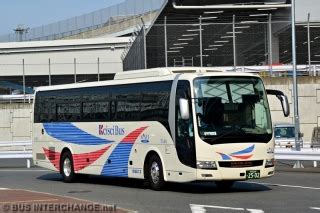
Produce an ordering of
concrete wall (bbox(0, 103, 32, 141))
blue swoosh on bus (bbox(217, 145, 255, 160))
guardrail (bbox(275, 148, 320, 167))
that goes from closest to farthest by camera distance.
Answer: blue swoosh on bus (bbox(217, 145, 255, 160))
guardrail (bbox(275, 148, 320, 167))
concrete wall (bbox(0, 103, 32, 141))

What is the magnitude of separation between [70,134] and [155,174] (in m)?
4.94

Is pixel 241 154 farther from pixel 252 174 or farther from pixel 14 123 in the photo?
pixel 14 123

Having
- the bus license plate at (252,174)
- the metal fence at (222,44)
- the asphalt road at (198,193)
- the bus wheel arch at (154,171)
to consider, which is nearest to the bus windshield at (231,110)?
the bus license plate at (252,174)

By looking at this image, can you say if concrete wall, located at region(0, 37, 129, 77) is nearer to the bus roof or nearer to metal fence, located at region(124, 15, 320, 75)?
metal fence, located at region(124, 15, 320, 75)

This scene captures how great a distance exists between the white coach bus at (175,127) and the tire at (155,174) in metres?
0.03

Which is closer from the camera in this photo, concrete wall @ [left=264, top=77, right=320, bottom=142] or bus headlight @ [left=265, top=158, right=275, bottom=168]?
bus headlight @ [left=265, top=158, right=275, bottom=168]

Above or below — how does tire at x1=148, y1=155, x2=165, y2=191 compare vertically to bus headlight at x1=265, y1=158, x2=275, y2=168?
below

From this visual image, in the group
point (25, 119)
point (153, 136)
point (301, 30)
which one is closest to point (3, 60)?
point (25, 119)

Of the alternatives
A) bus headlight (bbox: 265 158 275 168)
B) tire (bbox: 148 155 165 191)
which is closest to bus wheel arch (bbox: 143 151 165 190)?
tire (bbox: 148 155 165 191)

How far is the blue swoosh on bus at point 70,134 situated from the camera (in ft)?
69.3

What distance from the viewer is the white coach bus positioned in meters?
16.8

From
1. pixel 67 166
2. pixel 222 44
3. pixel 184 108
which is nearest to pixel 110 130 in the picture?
pixel 67 166

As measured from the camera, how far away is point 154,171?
59.8 ft

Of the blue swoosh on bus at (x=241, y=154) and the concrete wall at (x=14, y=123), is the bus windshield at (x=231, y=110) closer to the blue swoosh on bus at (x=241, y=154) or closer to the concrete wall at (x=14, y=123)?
the blue swoosh on bus at (x=241, y=154)
